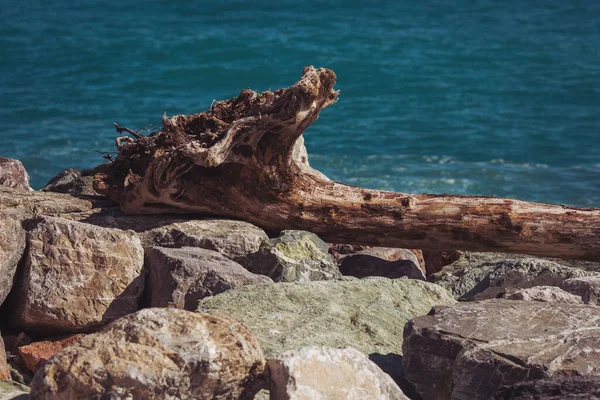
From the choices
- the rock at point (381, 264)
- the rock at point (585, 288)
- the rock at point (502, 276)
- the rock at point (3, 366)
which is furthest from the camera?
the rock at point (381, 264)

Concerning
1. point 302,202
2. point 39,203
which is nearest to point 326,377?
point 302,202

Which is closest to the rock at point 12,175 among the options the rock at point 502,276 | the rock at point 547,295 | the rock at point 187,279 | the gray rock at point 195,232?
the gray rock at point 195,232

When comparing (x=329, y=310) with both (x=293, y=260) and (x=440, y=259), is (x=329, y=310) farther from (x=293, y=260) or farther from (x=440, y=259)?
(x=440, y=259)

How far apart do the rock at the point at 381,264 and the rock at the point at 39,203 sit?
7.10 ft

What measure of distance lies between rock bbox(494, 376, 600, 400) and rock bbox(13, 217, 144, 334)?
2.89 metres

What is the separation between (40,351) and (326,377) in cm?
247

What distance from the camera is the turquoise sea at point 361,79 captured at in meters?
19.6

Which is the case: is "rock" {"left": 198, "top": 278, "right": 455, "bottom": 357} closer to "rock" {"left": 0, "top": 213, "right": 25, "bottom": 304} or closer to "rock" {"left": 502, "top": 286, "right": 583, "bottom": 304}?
"rock" {"left": 502, "top": 286, "right": 583, "bottom": 304}

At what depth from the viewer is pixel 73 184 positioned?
9.31 m

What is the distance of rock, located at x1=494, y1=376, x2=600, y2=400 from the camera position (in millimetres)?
3910

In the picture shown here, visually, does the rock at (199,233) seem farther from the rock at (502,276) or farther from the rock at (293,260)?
the rock at (502,276)

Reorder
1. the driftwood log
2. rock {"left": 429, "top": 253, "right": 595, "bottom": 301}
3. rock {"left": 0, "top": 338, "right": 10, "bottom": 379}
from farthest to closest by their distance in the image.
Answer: the driftwood log, rock {"left": 429, "top": 253, "right": 595, "bottom": 301}, rock {"left": 0, "top": 338, "right": 10, "bottom": 379}

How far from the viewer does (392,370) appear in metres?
5.25

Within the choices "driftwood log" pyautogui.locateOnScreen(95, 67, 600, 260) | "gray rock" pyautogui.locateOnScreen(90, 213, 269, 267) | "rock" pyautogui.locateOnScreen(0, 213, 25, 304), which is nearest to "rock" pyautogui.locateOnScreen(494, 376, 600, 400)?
"rock" pyautogui.locateOnScreen(0, 213, 25, 304)
